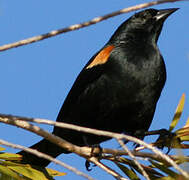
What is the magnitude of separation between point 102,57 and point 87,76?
21 cm

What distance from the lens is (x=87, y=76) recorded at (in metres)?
3.15

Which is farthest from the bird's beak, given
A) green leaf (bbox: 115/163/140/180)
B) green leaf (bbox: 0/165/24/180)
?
green leaf (bbox: 0/165/24/180)

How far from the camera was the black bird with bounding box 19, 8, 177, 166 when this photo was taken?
9.29 feet

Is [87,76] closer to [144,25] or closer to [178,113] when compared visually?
[144,25]

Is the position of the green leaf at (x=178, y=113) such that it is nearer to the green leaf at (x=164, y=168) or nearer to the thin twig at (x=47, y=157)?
the green leaf at (x=164, y=168)

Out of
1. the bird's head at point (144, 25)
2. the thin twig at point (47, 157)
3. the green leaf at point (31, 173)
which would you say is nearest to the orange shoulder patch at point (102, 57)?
the bird's head at point (144, 25)

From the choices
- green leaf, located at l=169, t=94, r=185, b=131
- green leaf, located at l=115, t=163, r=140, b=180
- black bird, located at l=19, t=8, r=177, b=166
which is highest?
black bird, located at l=19, t=8, r=177, b=166

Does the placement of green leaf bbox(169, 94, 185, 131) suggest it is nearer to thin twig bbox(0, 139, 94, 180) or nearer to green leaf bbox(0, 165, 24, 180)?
green leaf bbox(0, 165, 24, 180)

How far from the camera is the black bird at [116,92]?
2.83 metres

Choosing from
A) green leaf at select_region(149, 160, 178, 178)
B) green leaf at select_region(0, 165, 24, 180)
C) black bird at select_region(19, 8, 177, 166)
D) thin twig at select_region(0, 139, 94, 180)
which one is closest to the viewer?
thin twig at select_region(0, 139, 94, 180)

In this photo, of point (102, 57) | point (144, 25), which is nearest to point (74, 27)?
point (102, 57)

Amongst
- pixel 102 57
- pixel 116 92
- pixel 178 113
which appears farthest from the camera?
pixel 102 57

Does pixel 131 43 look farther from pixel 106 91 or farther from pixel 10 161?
pixel 10 161

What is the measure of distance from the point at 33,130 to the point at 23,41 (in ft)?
1.08
